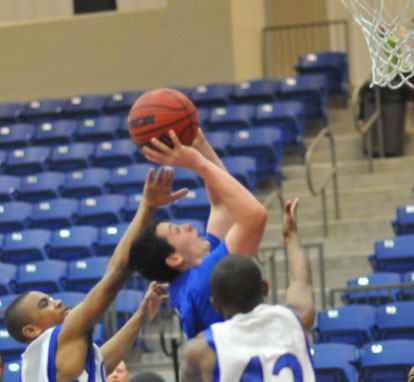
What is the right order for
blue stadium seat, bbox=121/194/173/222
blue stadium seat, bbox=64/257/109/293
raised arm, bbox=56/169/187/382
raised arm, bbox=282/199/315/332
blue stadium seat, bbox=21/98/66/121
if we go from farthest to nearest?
blue stadium seat, bbox=21/98/66/121 < blue stadium seat, bbox=121/194/173/222 < blue stadium seat, bbox=64/257/109/293 < raised arm, bbox=56/169/187/382 < raised arm, bbox=282/199/315/332

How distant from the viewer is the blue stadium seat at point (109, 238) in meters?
8.48

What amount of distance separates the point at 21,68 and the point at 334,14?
4080 millimetres

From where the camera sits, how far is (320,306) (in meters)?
8.38

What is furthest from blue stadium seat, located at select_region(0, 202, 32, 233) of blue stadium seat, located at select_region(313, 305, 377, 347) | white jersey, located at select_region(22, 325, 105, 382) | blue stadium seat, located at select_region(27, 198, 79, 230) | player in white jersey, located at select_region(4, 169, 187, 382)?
white jersey, located at select_region(22, 325, 105, 382)

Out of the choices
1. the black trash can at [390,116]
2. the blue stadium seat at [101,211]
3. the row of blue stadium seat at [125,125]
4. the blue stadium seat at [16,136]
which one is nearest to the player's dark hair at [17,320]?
the blue stadium seat at [101,211]

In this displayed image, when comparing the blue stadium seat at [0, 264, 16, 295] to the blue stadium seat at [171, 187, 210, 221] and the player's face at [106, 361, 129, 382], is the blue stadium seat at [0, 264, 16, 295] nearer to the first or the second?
the blue stadium seat at [171, 187, 210, 221]

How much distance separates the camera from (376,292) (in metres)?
7.28

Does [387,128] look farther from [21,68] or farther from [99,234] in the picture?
[21,68]

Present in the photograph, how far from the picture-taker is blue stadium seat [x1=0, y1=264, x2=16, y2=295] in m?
8.06

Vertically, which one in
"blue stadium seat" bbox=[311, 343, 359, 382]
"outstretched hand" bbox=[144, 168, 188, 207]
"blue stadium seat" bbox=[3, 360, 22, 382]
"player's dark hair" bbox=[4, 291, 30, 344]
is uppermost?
"outstretched hand" bbox=[144, 168, 188, 207]

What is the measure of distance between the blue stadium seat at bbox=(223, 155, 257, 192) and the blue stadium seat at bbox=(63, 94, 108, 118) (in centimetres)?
285

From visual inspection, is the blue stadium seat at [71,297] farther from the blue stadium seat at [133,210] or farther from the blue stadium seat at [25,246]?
the blue stadium seat at [133,210]

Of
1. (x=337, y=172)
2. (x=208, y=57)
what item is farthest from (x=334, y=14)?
(x=337, y=172)

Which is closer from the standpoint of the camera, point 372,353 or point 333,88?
point 372,353
